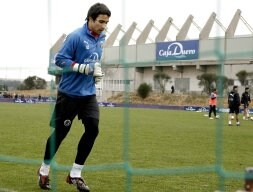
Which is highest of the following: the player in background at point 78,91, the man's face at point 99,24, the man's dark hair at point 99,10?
the man's dark hair at point 99,10

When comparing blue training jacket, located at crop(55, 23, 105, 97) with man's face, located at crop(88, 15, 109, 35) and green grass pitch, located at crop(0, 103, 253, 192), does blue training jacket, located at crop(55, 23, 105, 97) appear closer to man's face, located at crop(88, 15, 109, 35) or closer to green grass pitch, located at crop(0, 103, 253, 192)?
man's face, located at crop(88, 15, 109, 35)

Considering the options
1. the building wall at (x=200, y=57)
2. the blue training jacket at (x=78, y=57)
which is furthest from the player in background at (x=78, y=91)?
the building wall at (x=200, y=57)

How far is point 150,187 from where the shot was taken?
4395 millimetres

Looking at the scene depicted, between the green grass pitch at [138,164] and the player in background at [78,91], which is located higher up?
the player in background at [78,91]

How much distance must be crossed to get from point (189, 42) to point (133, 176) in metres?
1.80

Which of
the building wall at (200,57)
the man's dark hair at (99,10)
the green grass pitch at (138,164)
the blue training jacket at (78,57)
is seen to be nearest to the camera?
the building wall at (200,57)

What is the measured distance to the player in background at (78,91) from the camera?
4086 mm

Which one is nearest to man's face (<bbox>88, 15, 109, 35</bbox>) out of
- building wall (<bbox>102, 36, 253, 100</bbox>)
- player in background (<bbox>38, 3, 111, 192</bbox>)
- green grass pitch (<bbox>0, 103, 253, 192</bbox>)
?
player in background (<bbox>38, 3, 111, 192</bbox>)

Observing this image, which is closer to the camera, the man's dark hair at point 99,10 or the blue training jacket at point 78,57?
the man's dark hair at point 99,10

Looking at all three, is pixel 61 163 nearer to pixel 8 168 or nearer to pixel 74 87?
pixel 8 168

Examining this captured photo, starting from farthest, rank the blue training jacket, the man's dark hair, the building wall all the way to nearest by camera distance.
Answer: the blue training jacket → the man's dark hair → the building wall

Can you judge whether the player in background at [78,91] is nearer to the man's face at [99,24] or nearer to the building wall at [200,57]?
the man's face at [99,24]

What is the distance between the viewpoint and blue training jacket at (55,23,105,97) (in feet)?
13.4

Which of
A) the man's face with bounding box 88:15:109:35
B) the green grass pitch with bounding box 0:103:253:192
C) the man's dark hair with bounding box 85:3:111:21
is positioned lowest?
the green grass pitch with bounding box 0:103:253:192
